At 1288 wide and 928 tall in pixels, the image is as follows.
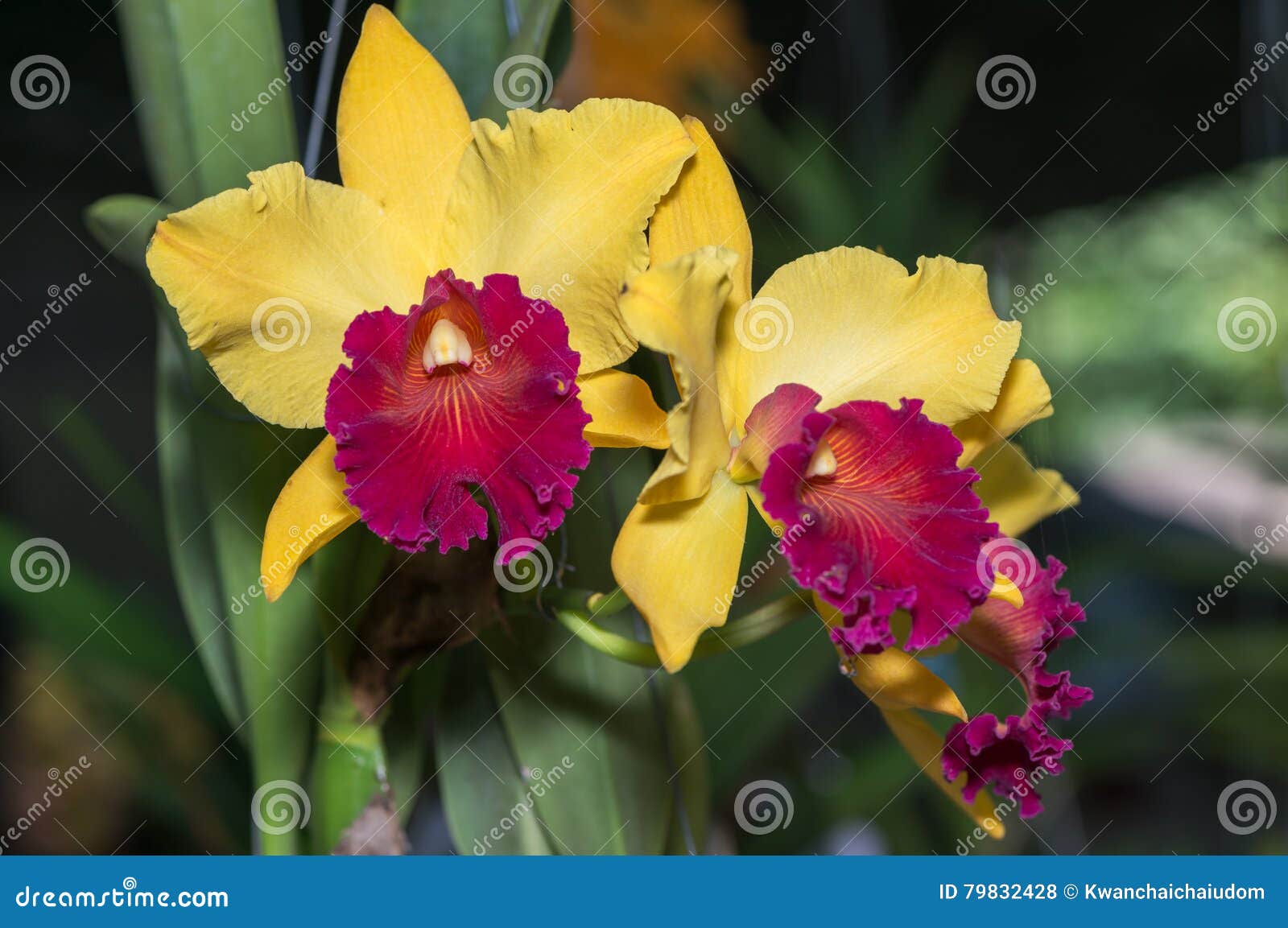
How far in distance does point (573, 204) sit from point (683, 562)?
25cm

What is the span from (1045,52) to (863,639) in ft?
3.56

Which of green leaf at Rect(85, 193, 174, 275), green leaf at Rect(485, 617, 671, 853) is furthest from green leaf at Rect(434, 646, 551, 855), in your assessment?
green leaf at Rect(85, 193, 174, 275)

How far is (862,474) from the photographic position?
58cm

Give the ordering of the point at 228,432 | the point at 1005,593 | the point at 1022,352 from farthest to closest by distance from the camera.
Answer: the point at 1022,352, the point at 228,432, the point at 1005,593

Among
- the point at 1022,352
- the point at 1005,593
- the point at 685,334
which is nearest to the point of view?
the point at 685,334

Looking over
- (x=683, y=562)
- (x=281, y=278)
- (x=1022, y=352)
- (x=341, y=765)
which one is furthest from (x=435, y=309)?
(x=1022, y=352)

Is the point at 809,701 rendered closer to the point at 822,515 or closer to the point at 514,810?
the point at 514,810

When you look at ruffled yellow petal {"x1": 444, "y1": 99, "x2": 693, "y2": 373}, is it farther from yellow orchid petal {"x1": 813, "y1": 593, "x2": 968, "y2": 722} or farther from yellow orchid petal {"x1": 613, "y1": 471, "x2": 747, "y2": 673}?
yellow orchid petal {"x1": 813, "y1": 593, "x2": 968, "y2": 722}

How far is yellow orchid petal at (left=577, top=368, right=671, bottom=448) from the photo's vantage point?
1.90 feet

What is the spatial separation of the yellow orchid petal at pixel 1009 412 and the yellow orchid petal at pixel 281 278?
0.40 metres

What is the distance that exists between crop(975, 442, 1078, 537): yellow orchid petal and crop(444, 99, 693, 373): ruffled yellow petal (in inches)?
12.0

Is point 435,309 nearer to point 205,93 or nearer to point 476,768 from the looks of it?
point 205,93
